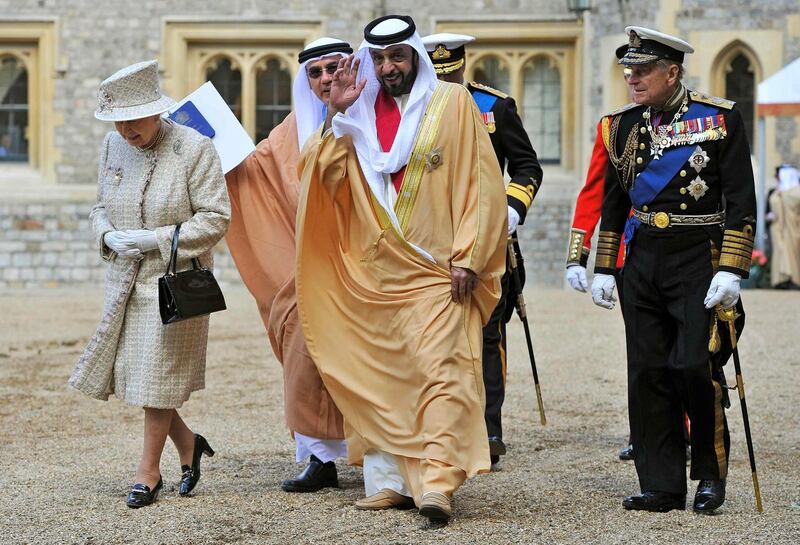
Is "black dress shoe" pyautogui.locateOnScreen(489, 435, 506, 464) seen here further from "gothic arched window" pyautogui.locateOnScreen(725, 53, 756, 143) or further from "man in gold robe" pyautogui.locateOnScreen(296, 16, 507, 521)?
"gothic arched window" pyautogui.locateOnScreen(725, 53, 756, 143)

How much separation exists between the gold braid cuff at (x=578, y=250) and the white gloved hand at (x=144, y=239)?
1566mm

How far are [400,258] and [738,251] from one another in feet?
3.81

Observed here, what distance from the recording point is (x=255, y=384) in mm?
9094

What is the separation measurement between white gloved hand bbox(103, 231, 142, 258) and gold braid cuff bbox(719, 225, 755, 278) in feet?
6.76

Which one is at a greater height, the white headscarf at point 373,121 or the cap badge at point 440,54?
the cap badge at point 440,54

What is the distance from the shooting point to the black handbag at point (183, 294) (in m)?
5.15

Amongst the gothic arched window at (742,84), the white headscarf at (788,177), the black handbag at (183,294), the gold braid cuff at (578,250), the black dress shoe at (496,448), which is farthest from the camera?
the gothic arched window at (742,84)

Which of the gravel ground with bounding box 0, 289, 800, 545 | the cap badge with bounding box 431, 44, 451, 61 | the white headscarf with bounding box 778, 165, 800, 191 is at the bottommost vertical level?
the gravel ground with bounding box 0, 289, 800, 545

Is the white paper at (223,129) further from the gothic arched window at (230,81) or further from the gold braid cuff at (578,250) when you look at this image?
the gothic arched window at (230,81)

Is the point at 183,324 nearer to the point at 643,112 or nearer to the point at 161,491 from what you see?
the point at 161,491

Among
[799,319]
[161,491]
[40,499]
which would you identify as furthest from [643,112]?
[799,319]

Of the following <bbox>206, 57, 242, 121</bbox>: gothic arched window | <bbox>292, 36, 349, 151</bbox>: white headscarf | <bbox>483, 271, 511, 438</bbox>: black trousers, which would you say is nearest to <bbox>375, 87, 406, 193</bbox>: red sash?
<bbox>292, 36, 349, 151</bbox>: white headscarf

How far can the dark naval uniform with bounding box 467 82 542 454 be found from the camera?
6.21 metres

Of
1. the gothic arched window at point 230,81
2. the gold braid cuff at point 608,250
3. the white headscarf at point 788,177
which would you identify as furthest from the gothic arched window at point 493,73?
the gold braid cuff at point 608,250
